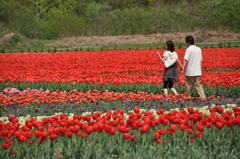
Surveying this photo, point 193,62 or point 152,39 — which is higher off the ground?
point 152,39

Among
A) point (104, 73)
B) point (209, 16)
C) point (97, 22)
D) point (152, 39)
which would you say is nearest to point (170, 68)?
point (104, 73)

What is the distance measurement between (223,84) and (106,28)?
33.9 metres

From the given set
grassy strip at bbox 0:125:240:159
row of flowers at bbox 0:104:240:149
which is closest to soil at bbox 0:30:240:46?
row of flowers at bbox 0:104:240:149

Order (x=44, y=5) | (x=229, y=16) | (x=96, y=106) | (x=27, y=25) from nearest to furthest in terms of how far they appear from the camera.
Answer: (x=96, y=106) < (x=229, y=16) < (x=27, y=25) < (x=44, y=5)

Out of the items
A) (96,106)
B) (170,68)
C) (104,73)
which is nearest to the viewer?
(96,106)

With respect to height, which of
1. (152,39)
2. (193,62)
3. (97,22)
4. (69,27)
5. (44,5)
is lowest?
(193,62)

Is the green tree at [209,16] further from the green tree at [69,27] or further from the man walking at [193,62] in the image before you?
the man walking at [193,62]

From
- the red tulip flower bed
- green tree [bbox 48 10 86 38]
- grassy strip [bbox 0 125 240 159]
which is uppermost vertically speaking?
green tree [bbox 48 10 86 38]

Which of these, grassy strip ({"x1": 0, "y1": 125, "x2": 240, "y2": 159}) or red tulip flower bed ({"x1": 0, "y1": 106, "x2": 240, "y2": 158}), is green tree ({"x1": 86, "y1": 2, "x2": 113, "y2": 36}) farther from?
grassy strip ({"x1": 0, "y1": 125, "x2": 240, "y2": 159})

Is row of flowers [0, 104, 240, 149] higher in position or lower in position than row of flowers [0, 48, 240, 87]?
lower

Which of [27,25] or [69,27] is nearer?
[27,25]

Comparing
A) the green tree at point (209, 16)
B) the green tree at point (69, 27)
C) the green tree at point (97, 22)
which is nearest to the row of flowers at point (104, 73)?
the green tree at point (209, 16)

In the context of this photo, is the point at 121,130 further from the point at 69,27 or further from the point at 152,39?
the point at 69,27

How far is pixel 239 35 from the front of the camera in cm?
2967
